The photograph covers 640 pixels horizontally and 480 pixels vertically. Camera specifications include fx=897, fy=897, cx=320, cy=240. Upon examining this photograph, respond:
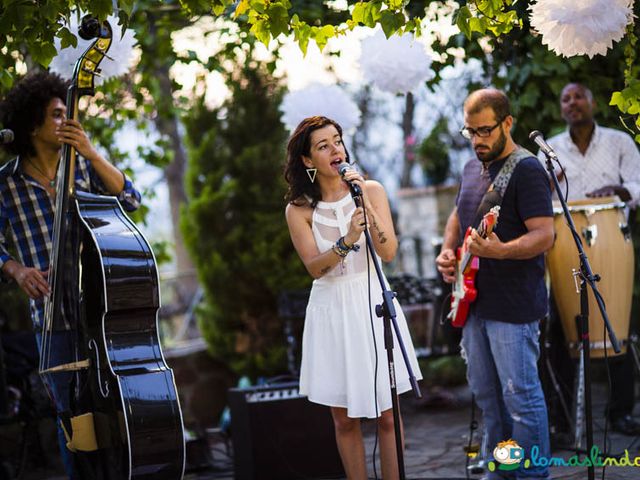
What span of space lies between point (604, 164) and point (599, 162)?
0.03m

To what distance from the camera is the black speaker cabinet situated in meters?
5.32

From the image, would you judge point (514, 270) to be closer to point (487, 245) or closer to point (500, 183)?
point (487, 245)

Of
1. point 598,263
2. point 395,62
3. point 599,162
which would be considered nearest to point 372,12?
point 395,62

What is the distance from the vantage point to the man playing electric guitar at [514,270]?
13.7ft

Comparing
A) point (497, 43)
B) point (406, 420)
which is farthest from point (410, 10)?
point (406, 420)

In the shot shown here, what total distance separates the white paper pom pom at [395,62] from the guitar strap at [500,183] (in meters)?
1.17

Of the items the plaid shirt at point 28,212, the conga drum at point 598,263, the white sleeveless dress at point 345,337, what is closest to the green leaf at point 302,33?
the white sleeveless dress at point 345,337

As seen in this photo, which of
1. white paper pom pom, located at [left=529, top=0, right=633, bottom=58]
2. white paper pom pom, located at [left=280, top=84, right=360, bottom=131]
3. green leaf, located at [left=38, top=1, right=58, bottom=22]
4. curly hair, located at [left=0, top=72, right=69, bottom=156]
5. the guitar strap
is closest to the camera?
green leaf, located at [left=38, top=1, right=58, bottom=22]

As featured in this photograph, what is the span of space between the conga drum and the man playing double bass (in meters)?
2.45

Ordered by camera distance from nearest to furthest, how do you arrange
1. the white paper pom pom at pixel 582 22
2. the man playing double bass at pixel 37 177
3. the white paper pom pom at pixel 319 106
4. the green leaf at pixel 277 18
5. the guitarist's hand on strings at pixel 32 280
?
the white paper pom pom at pixel 582 22
the green leaf at pixel 277 18
the guitarist's hand on strings at pixel 32 280
the man playing double bass at pixel 37 177
the white paper pom pom at pixel 319 106

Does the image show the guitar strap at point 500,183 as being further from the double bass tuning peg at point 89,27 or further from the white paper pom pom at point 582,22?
the double bass tuning peg at point 89,27

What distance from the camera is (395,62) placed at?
5203mm

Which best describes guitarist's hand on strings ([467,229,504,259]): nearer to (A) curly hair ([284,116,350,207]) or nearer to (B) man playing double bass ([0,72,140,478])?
(A) curly hair ([284,116,350,207])

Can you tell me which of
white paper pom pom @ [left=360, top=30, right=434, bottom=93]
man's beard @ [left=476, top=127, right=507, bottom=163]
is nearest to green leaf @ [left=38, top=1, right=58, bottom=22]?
man's beard @ [left=476, top=127, right=507, bottom=163]
